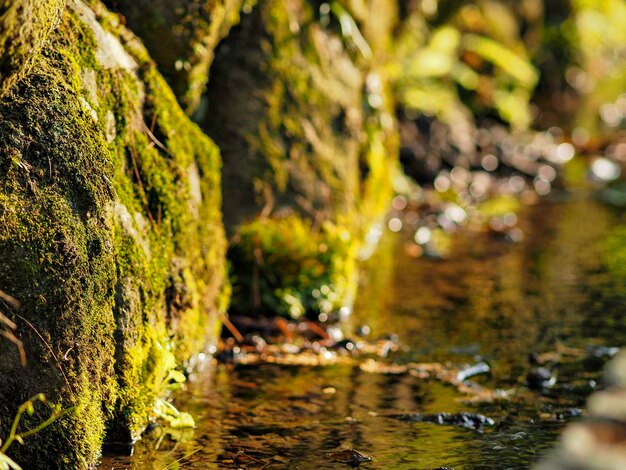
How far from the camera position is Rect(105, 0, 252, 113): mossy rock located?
755cm

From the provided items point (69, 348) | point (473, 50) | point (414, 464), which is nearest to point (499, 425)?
point (414, 464)

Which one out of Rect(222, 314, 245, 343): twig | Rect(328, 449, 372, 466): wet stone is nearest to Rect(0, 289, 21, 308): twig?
Rect(328, 449, 372, 466): wet stone

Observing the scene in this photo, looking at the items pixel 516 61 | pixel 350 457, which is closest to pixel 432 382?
pixel 350 457

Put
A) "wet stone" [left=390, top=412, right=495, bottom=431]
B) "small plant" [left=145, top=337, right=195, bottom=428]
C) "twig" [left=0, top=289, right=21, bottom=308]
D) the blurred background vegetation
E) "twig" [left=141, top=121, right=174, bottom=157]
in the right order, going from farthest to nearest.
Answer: the blurred background vegetation
"twig" [left=141, top=121, right=174, bottom=157]
"wet stone" [left=390, top=412, right=495, bottom=431]
"small plant" [left=145, top=337, right=195, bottom=428]
"twig" [left=0, top=289, right=21, bottom=308]

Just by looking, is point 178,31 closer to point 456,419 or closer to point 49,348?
point 49,348

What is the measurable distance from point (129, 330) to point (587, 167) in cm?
1399

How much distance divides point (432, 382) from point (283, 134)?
3.39 meters

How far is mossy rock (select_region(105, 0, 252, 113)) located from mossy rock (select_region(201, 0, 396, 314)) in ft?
4.47

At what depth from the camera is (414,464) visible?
5562 millimetres

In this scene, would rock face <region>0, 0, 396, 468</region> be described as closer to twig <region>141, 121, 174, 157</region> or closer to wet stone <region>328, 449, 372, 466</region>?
twig <region>141, 121, 174, 157</region>

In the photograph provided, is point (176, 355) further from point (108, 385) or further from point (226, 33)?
point (226, 33)

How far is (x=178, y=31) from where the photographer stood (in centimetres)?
763

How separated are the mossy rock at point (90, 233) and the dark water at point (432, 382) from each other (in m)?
0.49

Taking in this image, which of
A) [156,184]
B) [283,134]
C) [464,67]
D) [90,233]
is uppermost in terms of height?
[464,67]
